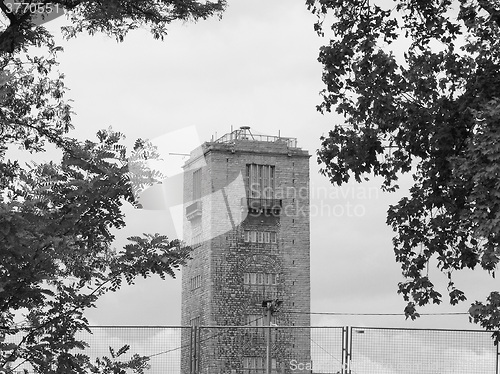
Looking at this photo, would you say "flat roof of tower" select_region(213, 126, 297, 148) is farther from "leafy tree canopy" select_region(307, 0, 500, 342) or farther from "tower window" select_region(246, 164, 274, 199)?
Answer: "leafy tree canopy" select_region(307, 0, 500, 342)

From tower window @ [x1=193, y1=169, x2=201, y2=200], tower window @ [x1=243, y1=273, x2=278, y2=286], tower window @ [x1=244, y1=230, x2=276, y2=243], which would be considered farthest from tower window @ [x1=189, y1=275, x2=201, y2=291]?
tower window @ [x1=193, y1=169, x2=201, y2=200]

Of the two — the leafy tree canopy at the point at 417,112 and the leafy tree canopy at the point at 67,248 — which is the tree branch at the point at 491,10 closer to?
the leafy tree canopy at the point at 417,112

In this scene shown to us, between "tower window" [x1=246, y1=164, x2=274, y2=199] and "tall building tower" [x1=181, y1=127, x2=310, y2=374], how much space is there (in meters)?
0.10

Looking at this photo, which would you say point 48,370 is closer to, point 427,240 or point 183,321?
point 427,240

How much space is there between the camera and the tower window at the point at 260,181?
101 metres

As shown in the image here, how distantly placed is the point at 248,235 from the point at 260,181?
218 inches

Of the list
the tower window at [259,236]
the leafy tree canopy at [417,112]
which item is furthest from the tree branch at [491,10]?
the tower window at [259,236]

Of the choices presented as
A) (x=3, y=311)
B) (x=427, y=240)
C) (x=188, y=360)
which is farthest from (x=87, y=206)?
(x=427, y=240)

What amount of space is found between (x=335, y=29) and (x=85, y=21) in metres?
5.57

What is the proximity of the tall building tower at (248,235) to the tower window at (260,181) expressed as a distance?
3.8 inches

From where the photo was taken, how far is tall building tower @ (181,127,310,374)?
95.4 m

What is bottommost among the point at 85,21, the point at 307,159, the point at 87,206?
the point at 87,206

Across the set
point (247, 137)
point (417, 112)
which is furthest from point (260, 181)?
point (417, 112)

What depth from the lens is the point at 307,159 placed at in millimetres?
102062
